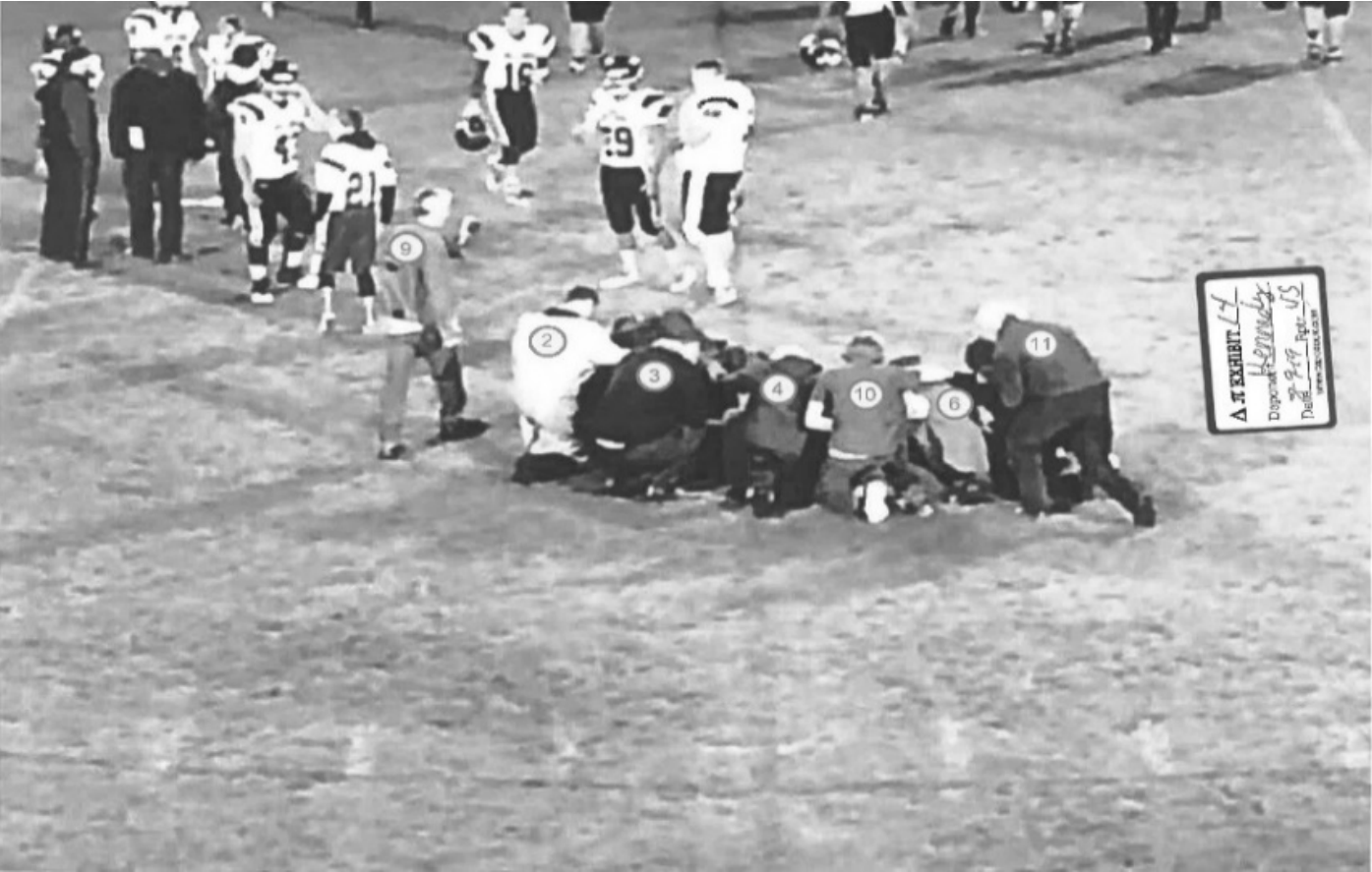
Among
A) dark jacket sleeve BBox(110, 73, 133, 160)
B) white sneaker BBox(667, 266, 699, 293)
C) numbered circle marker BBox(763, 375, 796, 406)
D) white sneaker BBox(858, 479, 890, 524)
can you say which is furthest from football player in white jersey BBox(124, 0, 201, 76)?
white sneaker BBox(858, 479, 890, 524)

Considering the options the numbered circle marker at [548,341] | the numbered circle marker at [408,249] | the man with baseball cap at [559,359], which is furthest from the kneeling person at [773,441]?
the numbered circle marker at [408,249]

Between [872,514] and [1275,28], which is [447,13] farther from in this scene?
[872,514]

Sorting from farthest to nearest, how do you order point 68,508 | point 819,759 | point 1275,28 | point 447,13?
point 447,13 < point 1275,28 < point 68,508 < point 819,759

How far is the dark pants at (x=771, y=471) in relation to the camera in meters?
13.6

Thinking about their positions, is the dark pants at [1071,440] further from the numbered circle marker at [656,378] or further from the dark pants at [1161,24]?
the dark pants at [1161,24]

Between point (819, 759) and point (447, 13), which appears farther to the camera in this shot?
point (447, 13)

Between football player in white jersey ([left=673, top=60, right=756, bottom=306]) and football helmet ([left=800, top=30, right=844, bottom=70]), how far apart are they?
22.7 feet

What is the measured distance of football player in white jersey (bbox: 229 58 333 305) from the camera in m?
16.5

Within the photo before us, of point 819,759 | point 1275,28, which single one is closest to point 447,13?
point 1275,28

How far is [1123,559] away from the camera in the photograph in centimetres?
1310

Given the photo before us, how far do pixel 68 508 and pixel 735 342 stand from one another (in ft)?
14.3

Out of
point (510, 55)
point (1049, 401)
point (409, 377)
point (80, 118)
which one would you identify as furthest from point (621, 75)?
point (1049, 401)

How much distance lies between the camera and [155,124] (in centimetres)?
1744

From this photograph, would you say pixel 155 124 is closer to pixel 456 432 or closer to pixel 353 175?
pixel 353 175
